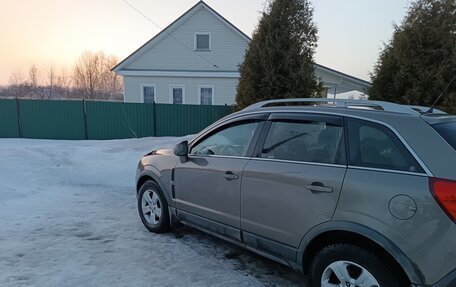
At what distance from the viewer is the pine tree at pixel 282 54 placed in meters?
10.5

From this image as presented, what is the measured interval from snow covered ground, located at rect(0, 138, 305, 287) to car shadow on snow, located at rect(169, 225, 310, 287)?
0.03 feet

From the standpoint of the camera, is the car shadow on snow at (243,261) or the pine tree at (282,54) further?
the pine tree at (282,54)

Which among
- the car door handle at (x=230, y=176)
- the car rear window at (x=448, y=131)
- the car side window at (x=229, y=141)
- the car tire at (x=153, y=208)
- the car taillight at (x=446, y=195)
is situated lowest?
the car tire at (x=153, y=208)

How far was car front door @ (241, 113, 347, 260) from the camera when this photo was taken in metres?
2.87

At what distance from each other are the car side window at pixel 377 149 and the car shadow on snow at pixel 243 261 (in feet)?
4.43

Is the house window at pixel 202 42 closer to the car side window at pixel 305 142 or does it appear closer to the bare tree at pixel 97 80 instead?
the car side window at pixel 305 142

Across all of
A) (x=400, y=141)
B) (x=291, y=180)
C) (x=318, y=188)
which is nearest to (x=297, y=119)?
(x=291, y=180)

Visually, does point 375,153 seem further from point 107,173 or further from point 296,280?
point 107,173

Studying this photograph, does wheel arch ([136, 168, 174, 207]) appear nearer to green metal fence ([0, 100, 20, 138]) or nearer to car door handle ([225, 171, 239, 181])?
car door handle ([225, 171, 239, 181])

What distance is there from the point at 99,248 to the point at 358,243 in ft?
10.0

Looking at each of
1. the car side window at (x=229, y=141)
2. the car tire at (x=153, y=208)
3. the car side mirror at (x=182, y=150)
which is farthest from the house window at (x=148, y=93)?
the car side window at (x=229, y=141)

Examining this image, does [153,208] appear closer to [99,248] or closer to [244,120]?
[99,248]

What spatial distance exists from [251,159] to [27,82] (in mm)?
77113

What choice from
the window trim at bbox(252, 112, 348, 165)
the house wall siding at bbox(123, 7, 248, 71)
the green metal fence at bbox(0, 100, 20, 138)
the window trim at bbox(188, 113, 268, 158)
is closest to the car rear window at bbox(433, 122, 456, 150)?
the window trim at bbox(252, 112, 348, 165)
